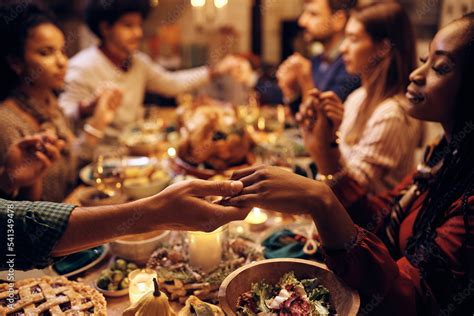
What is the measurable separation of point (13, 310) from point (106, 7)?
9.75 ft

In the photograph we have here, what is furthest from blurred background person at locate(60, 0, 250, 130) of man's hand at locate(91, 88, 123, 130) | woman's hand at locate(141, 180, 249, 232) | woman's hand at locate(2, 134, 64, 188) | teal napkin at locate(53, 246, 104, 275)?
woman's hand at locate(141, 180, 249, 232)

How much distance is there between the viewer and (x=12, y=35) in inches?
87.2

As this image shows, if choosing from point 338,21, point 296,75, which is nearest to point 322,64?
point 338,21

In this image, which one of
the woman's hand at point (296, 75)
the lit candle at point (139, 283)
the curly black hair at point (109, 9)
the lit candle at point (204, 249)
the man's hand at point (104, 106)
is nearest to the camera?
the lit candle at point (139, 283)

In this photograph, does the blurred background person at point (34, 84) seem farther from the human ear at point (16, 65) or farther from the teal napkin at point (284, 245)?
the teal napkin at point (284, 245)

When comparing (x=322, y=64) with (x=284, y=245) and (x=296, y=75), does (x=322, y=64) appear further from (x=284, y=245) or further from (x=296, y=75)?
(x=284, y=245)

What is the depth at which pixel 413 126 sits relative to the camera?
2.11 metres

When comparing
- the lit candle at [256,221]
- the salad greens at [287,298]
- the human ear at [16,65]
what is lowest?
the lit candle at [256,221]

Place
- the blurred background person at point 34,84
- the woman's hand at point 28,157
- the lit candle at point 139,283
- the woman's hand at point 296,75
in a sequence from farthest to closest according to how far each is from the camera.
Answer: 1. the woman's hand at point 296,75
2. the blurred background person at point 34,84
3. the woman's hand at point 28,157
4. the lit candle at point 139,283

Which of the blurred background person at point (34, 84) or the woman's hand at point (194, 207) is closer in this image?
the woman's hand at point (194, 207)

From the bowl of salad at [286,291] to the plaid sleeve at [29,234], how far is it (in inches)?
18.2

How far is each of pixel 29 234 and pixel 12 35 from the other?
1.62m

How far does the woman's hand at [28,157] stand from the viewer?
5.97 feet

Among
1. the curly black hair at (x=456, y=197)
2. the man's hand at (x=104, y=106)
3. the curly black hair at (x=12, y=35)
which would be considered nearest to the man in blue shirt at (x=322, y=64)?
the man's hand at (x=104, y=106)
